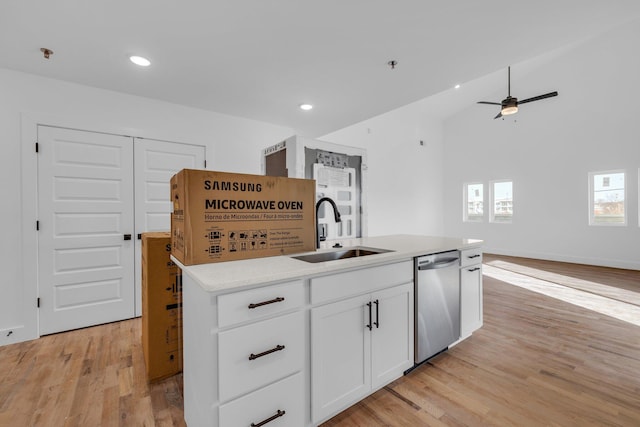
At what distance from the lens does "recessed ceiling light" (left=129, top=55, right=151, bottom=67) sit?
238cm

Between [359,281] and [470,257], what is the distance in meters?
1.30

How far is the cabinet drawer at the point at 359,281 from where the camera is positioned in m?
1.41

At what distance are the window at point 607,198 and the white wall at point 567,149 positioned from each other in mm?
118

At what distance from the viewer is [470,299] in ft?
7.79

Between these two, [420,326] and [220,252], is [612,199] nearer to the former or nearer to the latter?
[420,326]

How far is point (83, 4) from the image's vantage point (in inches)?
69.5

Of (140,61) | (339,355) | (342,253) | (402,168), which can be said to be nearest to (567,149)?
(402,168)

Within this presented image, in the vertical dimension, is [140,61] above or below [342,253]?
above

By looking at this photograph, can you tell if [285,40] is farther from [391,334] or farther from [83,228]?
[83,228]

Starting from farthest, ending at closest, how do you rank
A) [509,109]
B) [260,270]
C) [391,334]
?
[509,109] < [391,334] < [260,270]

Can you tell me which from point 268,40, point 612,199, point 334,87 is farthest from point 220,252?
point 612,199

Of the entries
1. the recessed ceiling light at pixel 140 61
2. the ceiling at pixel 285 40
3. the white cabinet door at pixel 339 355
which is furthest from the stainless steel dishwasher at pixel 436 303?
the recessed ceiling light at pixel 140 61

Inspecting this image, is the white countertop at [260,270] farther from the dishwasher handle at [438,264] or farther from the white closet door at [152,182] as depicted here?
the white closet door at [152,182]

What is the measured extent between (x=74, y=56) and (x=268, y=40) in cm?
172
